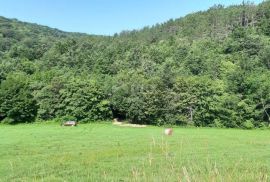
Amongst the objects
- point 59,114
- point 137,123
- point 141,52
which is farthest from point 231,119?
point 141,52

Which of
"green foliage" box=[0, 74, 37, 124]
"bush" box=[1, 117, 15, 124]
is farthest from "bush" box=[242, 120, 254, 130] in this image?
"bush" box=[1, 117, 15, 124]

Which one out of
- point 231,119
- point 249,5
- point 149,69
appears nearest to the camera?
point 231,119

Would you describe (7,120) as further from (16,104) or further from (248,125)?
(248,125)

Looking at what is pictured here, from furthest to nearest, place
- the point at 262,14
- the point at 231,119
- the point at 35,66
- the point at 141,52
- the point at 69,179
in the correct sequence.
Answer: the point at 262,14 → the point at 141,52 → the point at 35,66 → the point at 231,119 → the point at 69,179

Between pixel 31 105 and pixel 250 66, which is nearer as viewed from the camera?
pixel 31 105

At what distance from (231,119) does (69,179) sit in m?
45.1

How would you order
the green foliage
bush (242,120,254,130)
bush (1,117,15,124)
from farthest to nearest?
1. the green foliage
2. bush (1,117,15,124)
3. bush (242,120,254,130)

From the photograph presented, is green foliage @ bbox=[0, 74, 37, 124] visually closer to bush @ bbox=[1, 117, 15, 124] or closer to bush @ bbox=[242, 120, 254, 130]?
bush @ bbox=[1, 117, 15, 124]

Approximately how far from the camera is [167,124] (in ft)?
181

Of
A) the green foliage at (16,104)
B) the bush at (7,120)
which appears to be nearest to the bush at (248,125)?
the green foliage at (16,104)

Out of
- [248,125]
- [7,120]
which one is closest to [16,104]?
[7,120]

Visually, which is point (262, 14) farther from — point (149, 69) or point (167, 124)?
point (167, 124)

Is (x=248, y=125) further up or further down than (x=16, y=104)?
further down

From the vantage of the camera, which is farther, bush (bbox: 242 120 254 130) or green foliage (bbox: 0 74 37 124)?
green foliage (bbox: 0 74 37 124)
